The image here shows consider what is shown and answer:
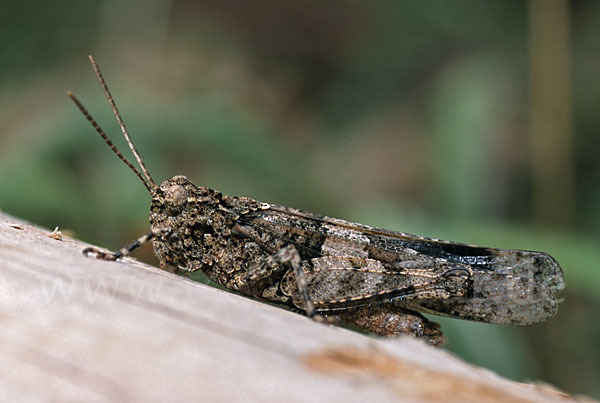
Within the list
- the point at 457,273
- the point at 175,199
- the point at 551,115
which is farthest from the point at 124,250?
the point at 551,115

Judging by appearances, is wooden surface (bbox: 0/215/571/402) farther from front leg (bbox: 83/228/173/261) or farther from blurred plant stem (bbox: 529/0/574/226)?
blurred plant stem (bbox: 529/0/574/226)

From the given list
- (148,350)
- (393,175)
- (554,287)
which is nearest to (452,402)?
(148,350)

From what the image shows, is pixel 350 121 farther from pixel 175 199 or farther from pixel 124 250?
pixel 124 250

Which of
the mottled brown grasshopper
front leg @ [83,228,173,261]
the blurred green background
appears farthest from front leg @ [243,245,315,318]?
the blurred green background

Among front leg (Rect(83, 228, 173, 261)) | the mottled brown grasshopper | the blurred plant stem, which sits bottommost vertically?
front leg (Rect(83, 228, 173, 261))

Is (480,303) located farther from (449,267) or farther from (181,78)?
(181,78)
